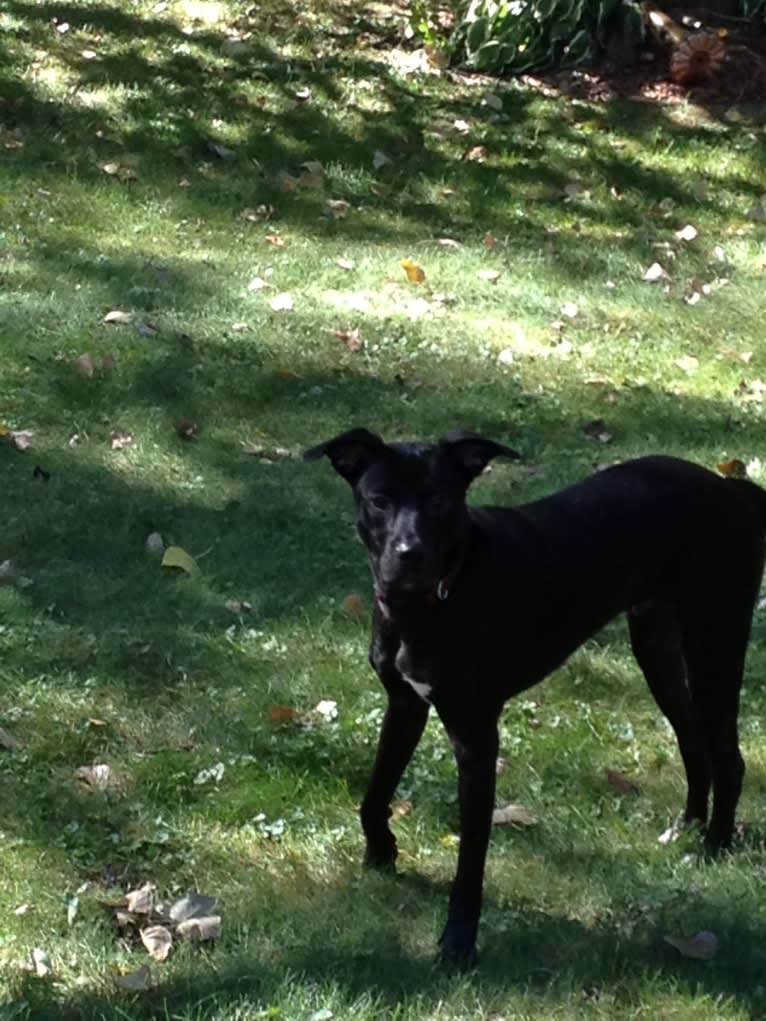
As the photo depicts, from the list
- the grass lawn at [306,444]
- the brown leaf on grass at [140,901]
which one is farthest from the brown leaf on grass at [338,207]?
the brown leaf on grass at [140,901]

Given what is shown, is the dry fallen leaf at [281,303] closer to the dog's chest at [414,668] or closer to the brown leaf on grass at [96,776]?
the brown leaf on grass at [96,776]

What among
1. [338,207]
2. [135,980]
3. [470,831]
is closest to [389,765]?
[470,831]

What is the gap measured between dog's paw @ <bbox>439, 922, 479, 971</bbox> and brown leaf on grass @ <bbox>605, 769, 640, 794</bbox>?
1.28 metres

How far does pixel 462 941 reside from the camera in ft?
14.1

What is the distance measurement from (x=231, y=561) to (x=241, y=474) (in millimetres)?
836

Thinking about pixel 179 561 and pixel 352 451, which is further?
pixel 179 561

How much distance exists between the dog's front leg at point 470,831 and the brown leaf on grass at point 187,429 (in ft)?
12.8

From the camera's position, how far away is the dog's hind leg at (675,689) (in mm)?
5008

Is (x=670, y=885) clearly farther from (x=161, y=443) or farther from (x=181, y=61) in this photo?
(x=181, y=61)

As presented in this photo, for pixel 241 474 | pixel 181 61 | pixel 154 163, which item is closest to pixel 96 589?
pixel 241 474

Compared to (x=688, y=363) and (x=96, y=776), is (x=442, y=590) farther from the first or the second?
(x=688, y=363)

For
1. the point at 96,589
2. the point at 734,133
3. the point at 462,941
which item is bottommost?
the point at 96,589

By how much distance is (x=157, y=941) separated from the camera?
14.7ft

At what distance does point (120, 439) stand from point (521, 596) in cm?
393
